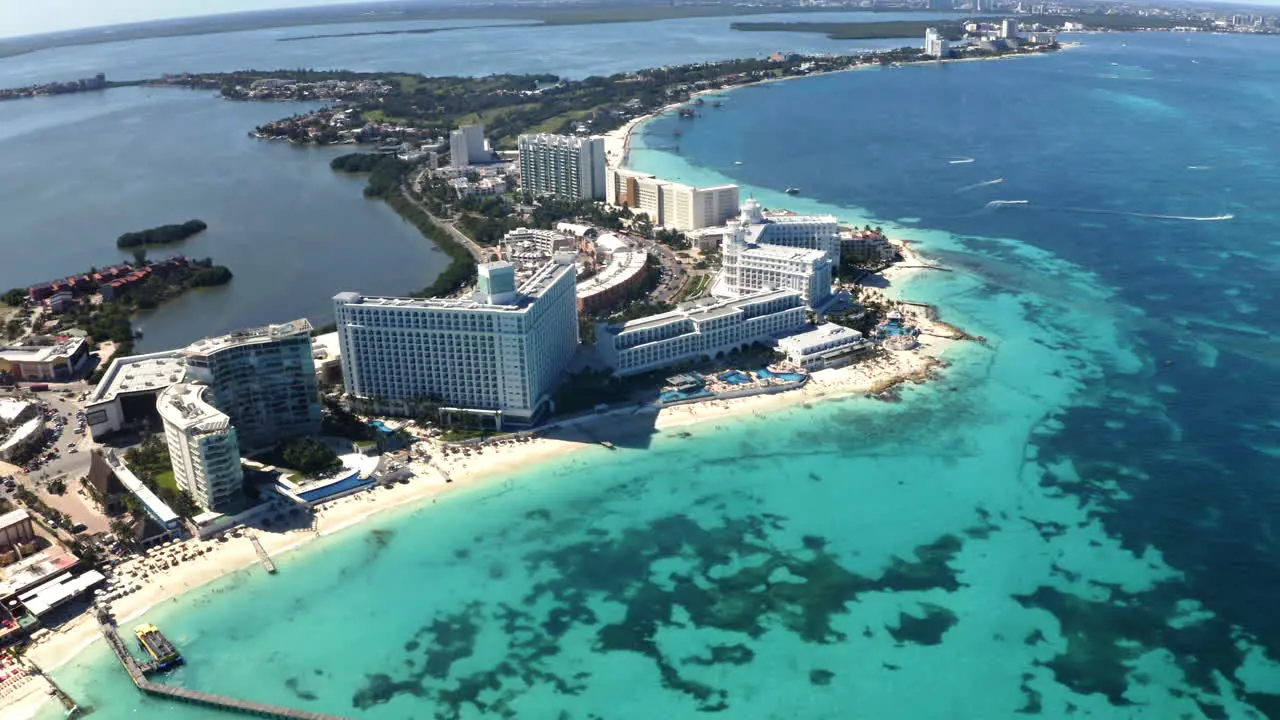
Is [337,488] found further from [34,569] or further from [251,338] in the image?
[34,569]

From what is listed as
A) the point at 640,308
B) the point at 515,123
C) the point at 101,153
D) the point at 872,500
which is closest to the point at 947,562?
the point at 872,500

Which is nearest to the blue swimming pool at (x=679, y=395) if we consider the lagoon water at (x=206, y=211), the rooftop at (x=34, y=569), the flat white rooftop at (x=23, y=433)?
the rooftop at (x=34, y=569)

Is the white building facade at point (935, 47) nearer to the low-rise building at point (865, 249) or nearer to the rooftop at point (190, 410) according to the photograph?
the low-rise building at point (865, 249)

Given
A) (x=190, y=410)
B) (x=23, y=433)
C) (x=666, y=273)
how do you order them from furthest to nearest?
(x=666, y=273)
(x=23, y=433)
(x=190, y=410)

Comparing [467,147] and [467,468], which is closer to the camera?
[467,468]

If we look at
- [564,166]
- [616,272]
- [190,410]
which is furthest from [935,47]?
[190,410]

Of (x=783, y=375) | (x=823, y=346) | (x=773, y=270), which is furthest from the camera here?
(x=773, y=270)
